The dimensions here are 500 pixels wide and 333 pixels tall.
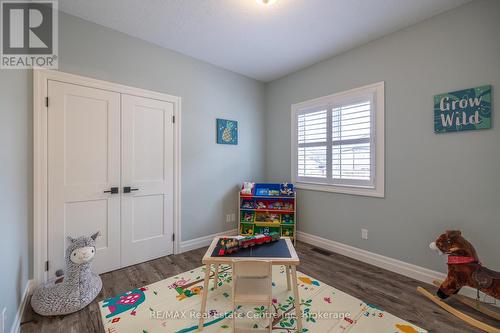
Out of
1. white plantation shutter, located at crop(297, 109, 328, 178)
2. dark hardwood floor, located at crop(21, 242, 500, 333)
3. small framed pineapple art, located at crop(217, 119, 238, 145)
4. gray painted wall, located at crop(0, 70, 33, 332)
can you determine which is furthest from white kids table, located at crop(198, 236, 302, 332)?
small framed pineapple art, located at crop(217, 119, 238, 145)

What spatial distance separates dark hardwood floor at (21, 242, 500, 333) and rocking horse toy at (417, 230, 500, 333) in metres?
0.06

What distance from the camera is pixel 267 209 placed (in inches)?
138

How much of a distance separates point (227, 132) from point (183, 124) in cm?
74

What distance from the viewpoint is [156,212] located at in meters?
2.88

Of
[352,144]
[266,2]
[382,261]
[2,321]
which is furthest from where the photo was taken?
[352,144]

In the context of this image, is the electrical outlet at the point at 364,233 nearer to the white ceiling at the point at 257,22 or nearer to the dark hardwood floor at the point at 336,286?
the dark hardwood floor at the point at 336,286

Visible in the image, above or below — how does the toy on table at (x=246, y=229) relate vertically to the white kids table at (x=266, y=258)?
below

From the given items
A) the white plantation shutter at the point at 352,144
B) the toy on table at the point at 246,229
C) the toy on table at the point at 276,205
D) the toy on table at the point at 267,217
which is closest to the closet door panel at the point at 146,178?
the toy on table at the point at 246,229

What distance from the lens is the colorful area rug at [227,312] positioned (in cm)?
167

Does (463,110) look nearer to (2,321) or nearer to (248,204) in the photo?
(248,204)

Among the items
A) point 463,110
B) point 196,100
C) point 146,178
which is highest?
point 196,100

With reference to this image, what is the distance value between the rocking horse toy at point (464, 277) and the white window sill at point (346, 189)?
793mm

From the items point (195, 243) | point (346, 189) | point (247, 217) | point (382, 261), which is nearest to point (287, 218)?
point (247, 217)

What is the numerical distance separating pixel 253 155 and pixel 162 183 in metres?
1.70
